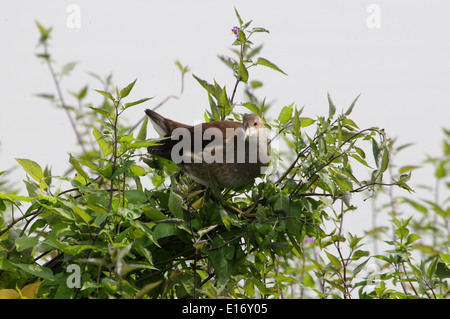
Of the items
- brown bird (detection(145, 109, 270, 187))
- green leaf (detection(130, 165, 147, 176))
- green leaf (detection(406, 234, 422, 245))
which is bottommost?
green leaf (detection(406, 234, 422, 245))

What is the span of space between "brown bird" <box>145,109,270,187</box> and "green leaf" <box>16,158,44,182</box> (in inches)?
21.1

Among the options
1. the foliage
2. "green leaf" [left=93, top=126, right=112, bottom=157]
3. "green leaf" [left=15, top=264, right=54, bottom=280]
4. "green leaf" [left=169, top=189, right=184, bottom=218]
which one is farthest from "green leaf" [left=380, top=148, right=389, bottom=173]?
"green leaf" [left=15, top=264, right=54, bottom=280]

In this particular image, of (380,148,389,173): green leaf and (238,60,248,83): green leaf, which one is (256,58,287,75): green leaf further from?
(380,148,389,173): green leaf

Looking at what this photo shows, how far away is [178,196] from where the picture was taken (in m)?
1.88

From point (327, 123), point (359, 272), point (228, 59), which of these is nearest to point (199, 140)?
point (228, 59)

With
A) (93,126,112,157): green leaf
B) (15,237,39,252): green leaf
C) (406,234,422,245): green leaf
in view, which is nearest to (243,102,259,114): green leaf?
(93,126,112,157): green leaf

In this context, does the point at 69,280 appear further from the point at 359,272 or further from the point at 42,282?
the point at 359,272

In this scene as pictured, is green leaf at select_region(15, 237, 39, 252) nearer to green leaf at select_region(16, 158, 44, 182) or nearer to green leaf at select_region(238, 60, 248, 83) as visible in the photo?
green leaf at select_region(16, 158, 44, 182)

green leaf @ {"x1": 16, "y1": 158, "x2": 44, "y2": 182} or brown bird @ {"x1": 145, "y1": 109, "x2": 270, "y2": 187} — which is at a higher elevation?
brown bird @ {"x1": 145, "y1": 109, "x2": 270, "y2": 187}

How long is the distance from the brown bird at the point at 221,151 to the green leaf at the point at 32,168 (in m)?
0.54

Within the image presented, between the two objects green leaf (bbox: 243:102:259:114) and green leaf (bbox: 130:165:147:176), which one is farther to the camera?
green leaf (bbox: 243:102:259:114)

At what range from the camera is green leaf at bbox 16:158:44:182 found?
214 cm

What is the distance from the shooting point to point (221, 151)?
2.79 meters
